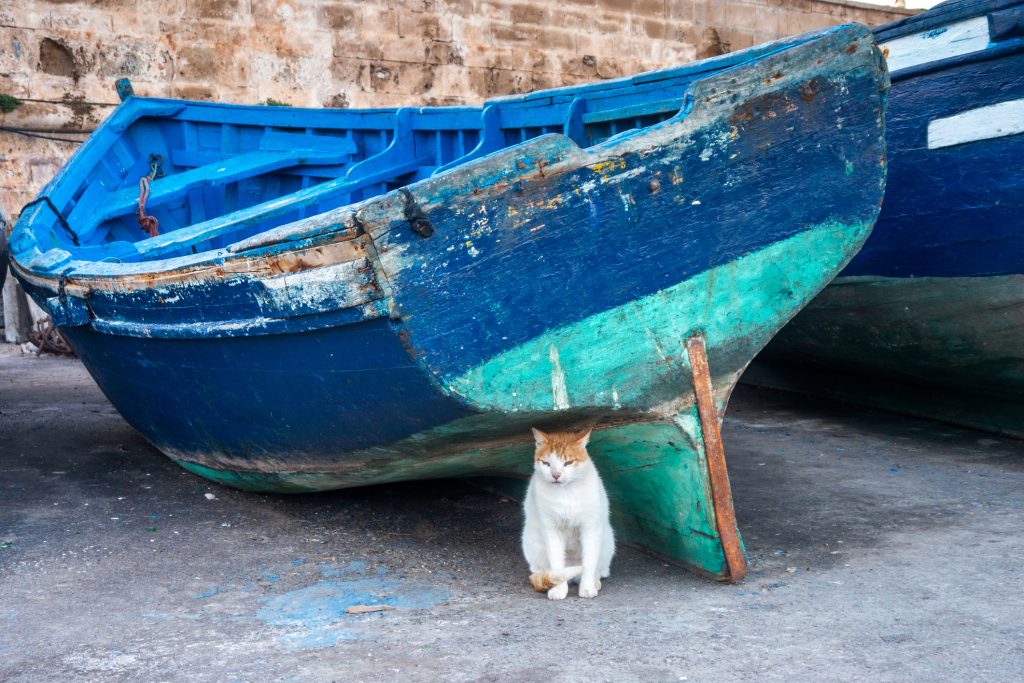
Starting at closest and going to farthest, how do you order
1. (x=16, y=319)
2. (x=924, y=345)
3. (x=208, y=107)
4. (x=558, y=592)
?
(x=558, y=592), (x=924, y=345), (x=208, y=107), (x=16, y=319)

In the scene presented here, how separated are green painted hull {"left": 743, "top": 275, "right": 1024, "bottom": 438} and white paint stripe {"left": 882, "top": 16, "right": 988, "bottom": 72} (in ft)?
3.26

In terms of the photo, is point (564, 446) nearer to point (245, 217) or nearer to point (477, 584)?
point (477, 584)

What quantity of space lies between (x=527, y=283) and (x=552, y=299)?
92 mm

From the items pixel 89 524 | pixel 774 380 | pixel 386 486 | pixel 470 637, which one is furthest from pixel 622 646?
pixel 774 380

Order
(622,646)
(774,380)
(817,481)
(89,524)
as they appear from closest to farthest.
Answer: (622,646) → (89,524) → (817,481) → (774,380)

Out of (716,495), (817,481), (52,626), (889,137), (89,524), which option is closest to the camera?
(52,626)

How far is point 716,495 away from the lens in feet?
10.9

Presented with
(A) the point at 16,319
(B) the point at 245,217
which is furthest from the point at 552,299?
(A) the point at 16,319

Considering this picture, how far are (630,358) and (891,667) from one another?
112cm

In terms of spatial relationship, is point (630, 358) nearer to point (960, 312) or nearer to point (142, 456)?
point (960, 312)

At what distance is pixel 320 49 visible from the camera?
10164mm

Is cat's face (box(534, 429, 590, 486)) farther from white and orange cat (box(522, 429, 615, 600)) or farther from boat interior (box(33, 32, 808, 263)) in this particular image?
boat interior (box(33, 32, 808, 263))

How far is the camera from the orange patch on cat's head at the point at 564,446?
3123 mm

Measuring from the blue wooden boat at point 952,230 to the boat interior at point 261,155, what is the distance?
1.26m
